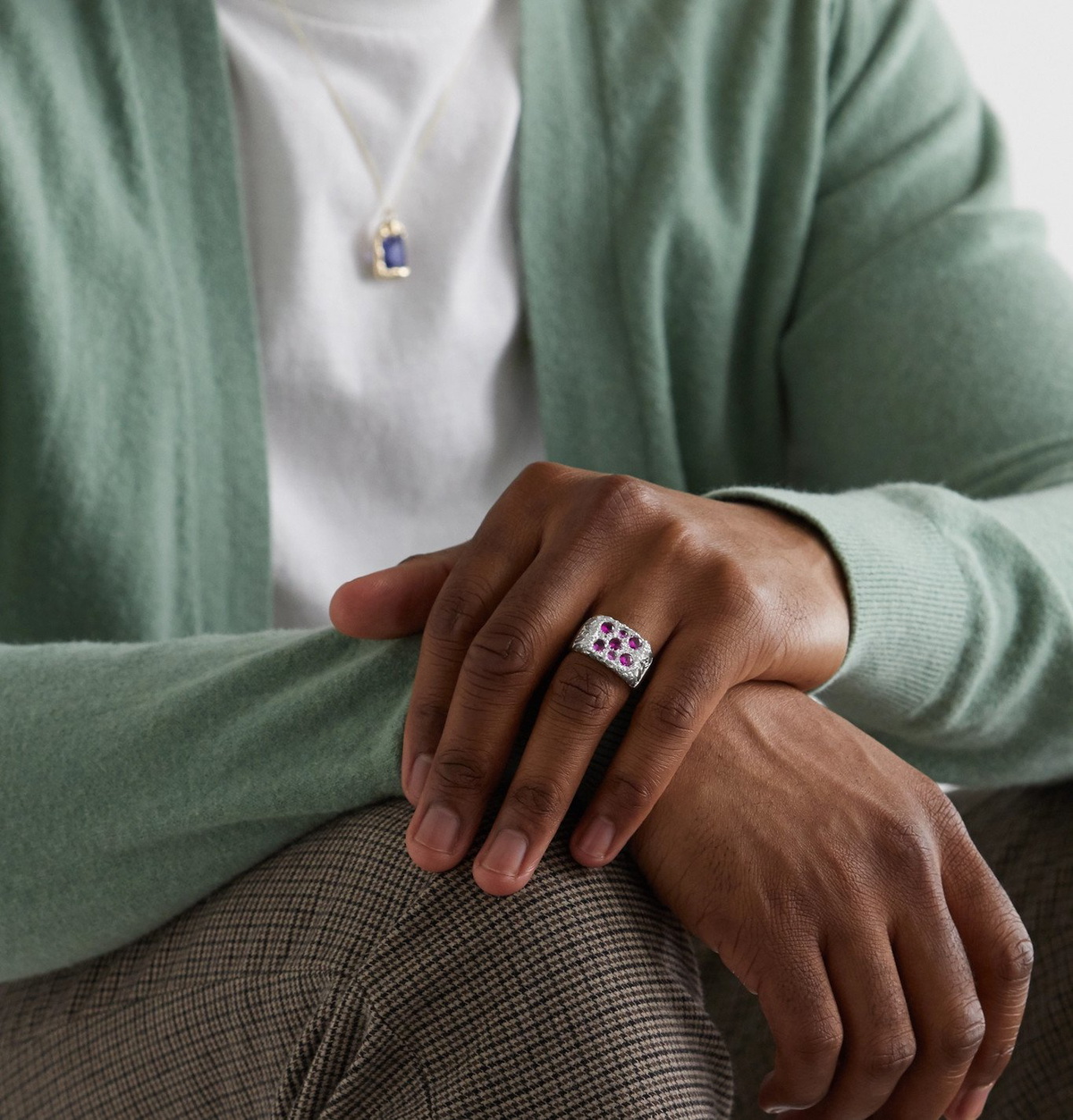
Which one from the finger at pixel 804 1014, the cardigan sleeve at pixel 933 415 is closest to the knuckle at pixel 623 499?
the cardigan sleeve at pixel 933 415

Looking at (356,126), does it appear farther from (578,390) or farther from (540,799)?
(540,799)

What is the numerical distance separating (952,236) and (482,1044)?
87 cm

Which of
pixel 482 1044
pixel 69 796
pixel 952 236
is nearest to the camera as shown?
pixel 482 1044

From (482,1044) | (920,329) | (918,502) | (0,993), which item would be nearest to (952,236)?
(920,329)

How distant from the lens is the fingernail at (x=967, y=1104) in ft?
1.93

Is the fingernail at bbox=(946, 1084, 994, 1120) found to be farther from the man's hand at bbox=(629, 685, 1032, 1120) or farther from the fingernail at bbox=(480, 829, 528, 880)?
the fingernail at bbox=(480, 829, 528, 880)

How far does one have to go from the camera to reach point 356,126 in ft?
3.22

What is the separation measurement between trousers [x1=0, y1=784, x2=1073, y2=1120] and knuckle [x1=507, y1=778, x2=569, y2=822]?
2 cm

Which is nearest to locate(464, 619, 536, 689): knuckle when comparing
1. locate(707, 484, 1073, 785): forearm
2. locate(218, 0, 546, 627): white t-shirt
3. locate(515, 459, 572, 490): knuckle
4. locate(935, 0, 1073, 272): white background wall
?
locate(515, 459, 572, 490): knuckle

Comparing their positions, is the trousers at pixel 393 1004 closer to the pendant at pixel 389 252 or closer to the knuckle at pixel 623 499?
the knuckle at pixel 623 499

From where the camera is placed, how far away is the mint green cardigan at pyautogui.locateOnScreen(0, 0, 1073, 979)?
0.60 meters

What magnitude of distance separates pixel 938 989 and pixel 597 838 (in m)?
0.18

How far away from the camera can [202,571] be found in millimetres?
931

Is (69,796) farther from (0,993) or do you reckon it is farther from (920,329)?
(920,329)
